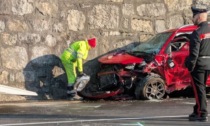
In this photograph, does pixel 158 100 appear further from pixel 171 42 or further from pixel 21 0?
pixel 21 0

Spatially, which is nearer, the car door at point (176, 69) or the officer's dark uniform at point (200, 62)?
the officer's dark uniform at point (200, 62)

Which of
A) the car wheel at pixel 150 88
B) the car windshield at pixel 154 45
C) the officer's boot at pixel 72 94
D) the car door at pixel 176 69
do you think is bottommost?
the officer's boot at pixel 72 94

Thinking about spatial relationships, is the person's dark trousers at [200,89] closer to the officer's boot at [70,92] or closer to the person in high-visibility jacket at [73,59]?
the person in high-visibility jacket at [73,59]

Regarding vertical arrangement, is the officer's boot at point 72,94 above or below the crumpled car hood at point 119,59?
below

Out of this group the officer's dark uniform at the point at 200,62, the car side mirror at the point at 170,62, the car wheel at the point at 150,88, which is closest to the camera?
the officer's dark uniform at the point at 200,62

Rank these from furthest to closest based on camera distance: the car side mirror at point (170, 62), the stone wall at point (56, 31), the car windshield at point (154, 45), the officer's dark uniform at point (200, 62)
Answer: the stone wall at point (56, 31)
the car windshield at point (154, 45)
the car side mirror at point (170, 62)
the officer's dark uniform at point (200, 62)

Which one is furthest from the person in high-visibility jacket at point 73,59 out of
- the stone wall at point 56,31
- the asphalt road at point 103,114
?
the asphalt road at point 103,114

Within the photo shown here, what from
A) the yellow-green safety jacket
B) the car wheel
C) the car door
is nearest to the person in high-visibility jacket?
the yellow-green safety jacket

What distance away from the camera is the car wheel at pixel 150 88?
11.5 metres

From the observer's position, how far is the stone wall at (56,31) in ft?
41.8

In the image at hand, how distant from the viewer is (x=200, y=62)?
791 centimetres

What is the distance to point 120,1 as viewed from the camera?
45.6ft

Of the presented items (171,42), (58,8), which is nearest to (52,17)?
(58,8)

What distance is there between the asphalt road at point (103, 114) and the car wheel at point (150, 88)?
39cm
